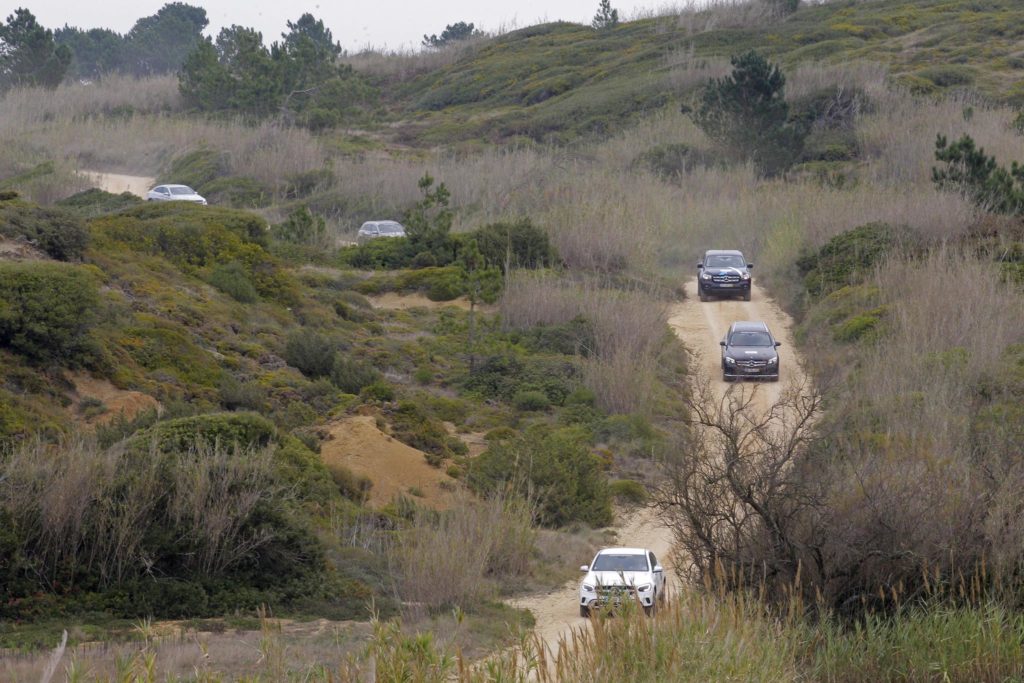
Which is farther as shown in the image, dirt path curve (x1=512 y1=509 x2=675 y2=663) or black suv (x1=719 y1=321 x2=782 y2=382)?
black suv (x1=719 y1=321 x2=782 y2=382)

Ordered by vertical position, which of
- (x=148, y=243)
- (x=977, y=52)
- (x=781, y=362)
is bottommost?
(x=781, y=362)

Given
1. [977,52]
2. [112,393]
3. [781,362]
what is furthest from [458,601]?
[977,52]

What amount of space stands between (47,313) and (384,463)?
658 centimetres

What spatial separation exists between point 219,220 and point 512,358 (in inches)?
439

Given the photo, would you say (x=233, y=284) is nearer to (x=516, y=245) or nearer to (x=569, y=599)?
(x=516, y=245)

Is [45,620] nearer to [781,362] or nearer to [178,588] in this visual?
[178,588]

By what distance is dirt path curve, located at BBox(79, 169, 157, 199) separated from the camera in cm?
5659

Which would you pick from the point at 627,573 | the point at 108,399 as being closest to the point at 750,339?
the point at 108,399

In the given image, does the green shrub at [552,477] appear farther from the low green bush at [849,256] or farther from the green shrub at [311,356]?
the low green bush at [849,256]

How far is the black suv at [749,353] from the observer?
94.7ft

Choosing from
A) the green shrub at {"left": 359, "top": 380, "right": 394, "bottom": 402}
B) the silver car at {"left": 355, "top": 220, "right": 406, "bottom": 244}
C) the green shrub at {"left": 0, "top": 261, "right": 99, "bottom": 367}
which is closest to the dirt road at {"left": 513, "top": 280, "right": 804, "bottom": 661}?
the green shrub at {"left": 359, "top": 380, "right": 394, "bottom": 402}

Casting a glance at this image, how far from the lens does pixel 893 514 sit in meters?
13.1

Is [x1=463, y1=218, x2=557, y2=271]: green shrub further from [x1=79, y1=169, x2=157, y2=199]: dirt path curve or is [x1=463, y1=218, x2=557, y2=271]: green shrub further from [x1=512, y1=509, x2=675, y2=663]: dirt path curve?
[x1=79, y1=169, x2=157, y2=199]: dirt path curve

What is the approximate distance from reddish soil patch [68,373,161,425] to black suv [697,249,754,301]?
2028cm
